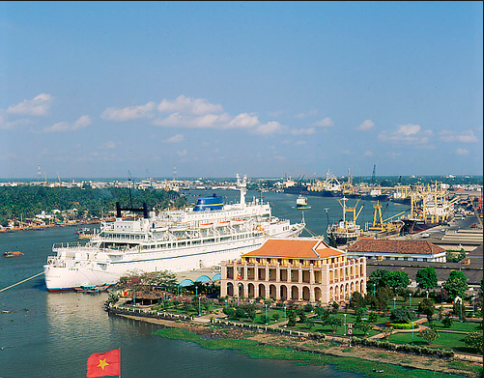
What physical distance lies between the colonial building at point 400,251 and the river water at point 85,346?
1555 cm

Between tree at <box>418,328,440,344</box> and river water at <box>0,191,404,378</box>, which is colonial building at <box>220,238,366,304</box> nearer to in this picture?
river water at <box>0,191,404,378</box>

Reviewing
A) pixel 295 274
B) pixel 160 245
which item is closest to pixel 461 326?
pixel 295 274

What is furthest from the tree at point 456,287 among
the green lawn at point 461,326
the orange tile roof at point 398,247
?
the orange tile roof at point 398,247

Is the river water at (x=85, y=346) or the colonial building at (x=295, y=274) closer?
the river water at (x=85, y=346)

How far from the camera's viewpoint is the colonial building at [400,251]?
37.8 m

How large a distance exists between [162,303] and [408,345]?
1246 centimetres

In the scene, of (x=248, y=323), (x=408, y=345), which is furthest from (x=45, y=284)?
(x=408, y=345)

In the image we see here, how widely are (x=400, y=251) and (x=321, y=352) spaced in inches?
676

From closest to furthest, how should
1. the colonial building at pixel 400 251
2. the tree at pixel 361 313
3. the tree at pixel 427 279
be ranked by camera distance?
the tree at pixel 361 313 < the tree at pixel 427 279 < the colonial building at pixel 400 251

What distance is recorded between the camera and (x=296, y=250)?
30344mm

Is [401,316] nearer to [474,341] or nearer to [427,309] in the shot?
[427,309]

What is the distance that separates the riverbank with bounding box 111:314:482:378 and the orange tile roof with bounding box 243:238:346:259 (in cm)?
548

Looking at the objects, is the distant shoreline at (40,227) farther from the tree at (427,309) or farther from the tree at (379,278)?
the tree at (427,309)

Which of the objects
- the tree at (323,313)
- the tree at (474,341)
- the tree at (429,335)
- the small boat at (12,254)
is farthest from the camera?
the small boat at (12,254)
